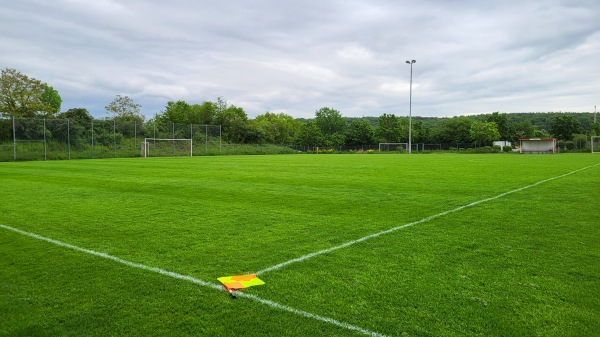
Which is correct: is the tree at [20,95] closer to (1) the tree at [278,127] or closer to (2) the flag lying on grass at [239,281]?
(1) the tree at [278,127]

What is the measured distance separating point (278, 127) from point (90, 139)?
51.4 metres

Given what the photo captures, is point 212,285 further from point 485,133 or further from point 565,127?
Result: point 565,127

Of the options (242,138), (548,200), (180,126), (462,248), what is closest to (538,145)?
(242,138)

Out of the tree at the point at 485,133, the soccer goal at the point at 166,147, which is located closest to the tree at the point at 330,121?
the tree at the point at 485,133

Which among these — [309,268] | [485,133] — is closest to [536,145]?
[485,133]

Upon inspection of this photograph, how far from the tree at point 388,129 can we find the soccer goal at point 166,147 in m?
47.7

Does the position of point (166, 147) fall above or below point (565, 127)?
below

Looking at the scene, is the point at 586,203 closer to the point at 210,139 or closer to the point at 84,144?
the point at 84,144

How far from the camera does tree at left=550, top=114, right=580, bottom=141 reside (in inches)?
2965

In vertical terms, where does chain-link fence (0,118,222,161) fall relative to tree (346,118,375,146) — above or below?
below

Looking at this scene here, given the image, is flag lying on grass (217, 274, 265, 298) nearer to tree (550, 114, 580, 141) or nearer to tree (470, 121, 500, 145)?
tree (470, 121, 500, 145)

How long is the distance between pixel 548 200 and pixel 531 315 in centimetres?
631

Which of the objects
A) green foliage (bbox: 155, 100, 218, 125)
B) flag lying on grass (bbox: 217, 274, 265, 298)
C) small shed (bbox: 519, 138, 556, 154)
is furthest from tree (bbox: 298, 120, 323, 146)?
flag lying on grass (bbox: 217, 274, 265, 298)

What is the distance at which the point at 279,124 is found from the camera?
8531cm
